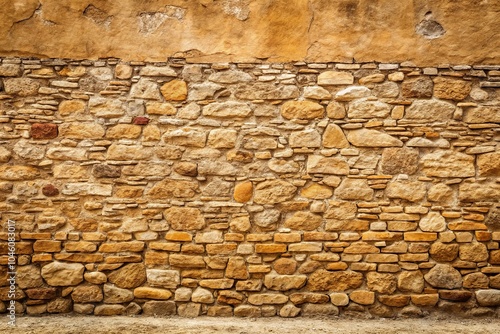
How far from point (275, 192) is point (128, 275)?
131cm

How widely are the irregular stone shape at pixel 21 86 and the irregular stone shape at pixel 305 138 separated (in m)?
2.05

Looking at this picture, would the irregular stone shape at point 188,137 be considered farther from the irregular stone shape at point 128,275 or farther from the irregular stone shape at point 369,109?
the irregular stone shape at point 369,109

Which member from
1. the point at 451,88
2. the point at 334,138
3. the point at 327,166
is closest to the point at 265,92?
the point at 334,138

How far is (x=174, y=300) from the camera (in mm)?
2908

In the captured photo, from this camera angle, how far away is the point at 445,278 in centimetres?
287

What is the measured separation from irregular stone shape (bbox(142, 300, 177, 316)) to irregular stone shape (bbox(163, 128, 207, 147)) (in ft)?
4.08

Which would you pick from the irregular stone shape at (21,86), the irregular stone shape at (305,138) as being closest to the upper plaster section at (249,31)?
the irregular stone shape at (21,86)

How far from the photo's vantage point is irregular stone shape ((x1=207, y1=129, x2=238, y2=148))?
9.64ft

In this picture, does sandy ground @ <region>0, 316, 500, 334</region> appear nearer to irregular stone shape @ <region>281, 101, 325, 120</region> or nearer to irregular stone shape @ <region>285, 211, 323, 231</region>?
irregular stone shape @ <region>285, 211, 323, 231</region>

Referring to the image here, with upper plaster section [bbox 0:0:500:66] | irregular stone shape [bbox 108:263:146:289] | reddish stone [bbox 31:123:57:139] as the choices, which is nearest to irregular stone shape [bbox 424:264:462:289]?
upper plaster section [bbox 0:0:500:66]

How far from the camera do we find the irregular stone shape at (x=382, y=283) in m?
2.88

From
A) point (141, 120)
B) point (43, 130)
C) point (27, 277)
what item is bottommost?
point (27, 277)

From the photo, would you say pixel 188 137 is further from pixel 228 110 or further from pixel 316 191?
pixel 316 191

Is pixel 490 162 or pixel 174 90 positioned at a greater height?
pixel 174 90
